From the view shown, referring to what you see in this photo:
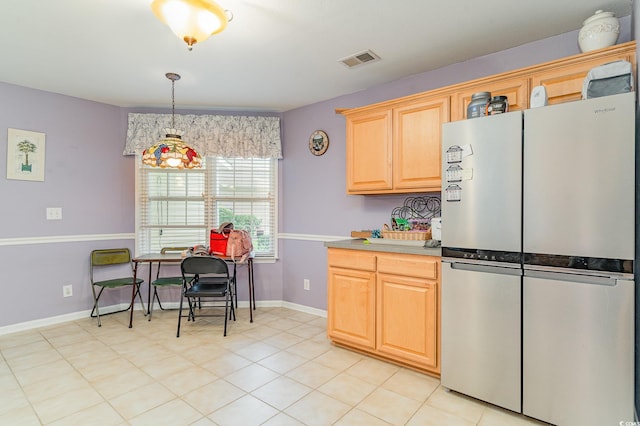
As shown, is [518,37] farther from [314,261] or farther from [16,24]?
[16,24]

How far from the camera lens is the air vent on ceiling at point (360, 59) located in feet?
8.67

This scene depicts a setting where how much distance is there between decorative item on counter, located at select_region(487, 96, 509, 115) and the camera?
2.03 meters

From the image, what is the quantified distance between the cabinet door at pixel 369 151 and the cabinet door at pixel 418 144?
8 centimetres

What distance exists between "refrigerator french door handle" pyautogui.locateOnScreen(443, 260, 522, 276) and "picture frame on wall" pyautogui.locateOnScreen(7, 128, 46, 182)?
13.4 feet

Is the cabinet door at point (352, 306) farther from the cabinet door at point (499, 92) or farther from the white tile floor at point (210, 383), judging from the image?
the cabinet door at point (499, 92)

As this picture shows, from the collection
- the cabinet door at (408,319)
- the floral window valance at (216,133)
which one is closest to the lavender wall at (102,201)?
the floral window valance at (216,133)

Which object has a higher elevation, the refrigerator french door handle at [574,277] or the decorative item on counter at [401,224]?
the decorative item on counter at [401,224]

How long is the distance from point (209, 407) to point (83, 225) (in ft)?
9.26

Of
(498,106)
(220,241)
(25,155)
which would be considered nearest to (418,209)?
(498,106)

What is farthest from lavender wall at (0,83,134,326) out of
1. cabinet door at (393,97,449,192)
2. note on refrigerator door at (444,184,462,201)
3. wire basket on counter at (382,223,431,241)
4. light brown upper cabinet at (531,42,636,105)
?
light brown upper cabinet at (531,42,636,105)

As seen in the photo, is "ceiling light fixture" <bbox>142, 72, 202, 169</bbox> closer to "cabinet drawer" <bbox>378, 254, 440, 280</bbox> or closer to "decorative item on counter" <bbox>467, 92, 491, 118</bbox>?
"cabinet drawer" <bbox>378, 254, 440, 280</bbox>

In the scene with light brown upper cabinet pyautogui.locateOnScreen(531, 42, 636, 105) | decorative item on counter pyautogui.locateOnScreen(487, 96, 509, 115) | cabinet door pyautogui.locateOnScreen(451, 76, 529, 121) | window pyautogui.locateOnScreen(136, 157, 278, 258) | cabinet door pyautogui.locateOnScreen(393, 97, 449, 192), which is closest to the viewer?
light brown upper cabinet pyautogui.locateOnScreen(531, 42, 636, 105)

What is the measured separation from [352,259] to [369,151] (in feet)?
3.25

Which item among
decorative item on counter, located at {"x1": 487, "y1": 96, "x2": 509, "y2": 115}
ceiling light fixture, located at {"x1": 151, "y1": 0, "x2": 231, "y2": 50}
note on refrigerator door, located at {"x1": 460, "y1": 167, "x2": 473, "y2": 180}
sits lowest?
note on refrigerator door, located at {"x1": 460, "y1": 167, "x2": 473, "y2": 180}
